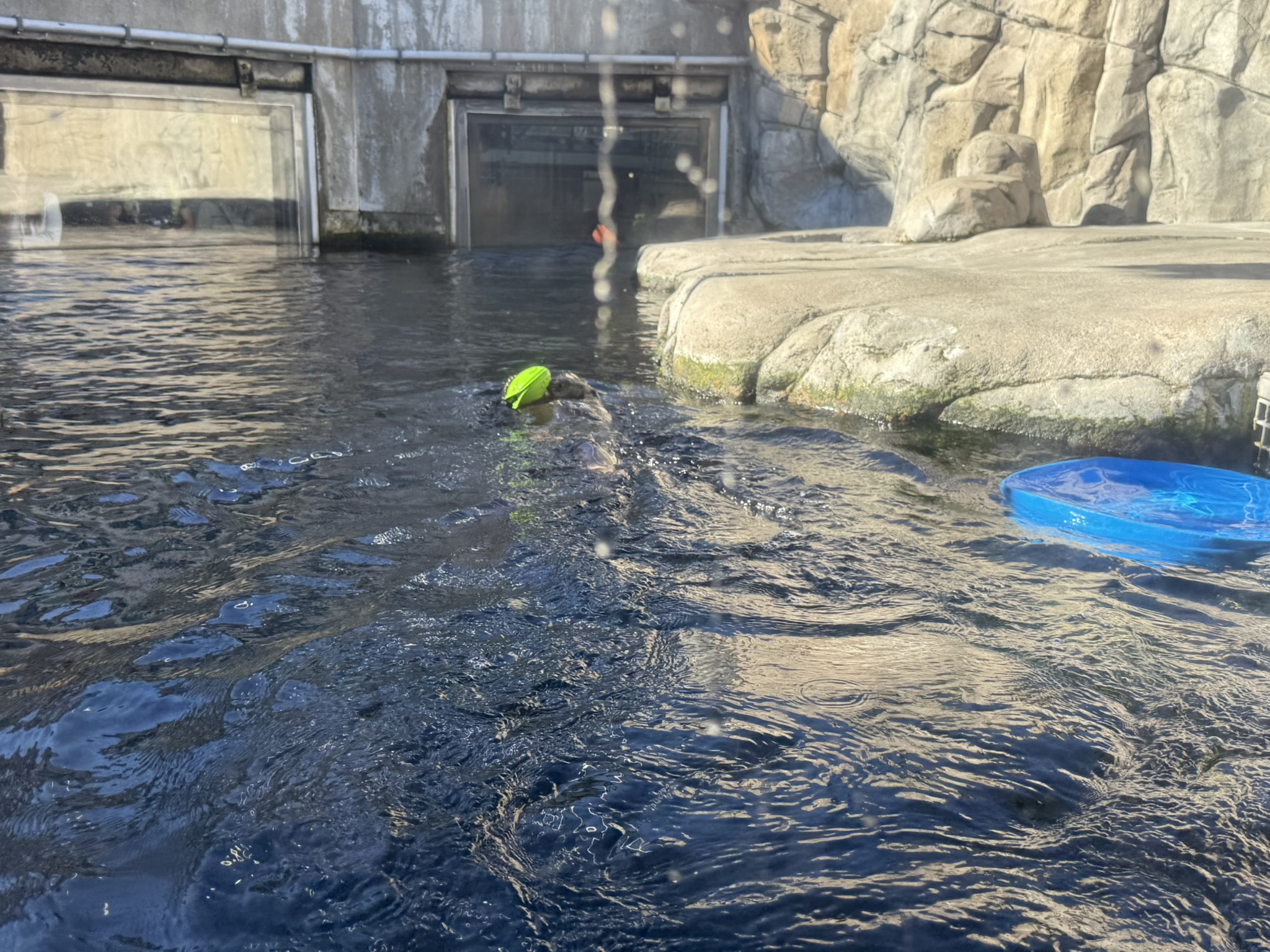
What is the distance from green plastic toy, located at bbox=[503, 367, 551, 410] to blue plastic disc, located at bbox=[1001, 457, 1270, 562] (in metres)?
2.24

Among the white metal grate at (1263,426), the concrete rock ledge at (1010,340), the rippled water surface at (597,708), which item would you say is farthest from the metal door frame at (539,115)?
the white metal grate at (1263,426)

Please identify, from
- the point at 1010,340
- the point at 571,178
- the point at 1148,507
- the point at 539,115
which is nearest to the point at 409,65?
the point at 539,115

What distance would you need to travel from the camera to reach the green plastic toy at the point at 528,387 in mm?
5035

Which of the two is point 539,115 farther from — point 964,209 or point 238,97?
point 964,209

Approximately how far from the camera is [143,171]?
13.8 meters

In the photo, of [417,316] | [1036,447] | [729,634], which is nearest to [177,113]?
[417,316]

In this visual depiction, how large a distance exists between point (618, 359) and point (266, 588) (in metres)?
4.31

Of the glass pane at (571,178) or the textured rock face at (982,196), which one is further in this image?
the glass pane at (571,178)

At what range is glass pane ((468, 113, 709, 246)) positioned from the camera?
49.5 feet

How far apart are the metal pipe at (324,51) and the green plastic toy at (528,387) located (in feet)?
32.4

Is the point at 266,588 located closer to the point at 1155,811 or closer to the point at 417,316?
the point at 1155,811

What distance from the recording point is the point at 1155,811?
6.24 feet

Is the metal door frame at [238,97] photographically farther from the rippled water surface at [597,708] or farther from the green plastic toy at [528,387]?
Result: the green plastic toy at [528,387]

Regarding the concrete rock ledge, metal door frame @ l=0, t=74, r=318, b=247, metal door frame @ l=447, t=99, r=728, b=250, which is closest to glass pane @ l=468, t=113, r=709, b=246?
metal door frame @ l=447, t=99, r=728, b=250
